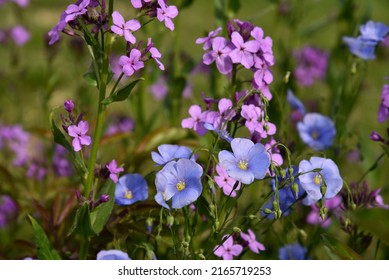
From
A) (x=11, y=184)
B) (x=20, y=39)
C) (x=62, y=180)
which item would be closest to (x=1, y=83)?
(x=20, y=39)

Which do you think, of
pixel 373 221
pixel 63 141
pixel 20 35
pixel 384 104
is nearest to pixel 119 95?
pixel 63 141

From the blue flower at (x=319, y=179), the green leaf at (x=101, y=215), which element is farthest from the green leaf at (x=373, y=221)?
the green leaf at (x=101, y=215)

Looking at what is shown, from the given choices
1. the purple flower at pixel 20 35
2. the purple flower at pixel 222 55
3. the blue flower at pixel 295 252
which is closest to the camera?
the purple flower at pixel 222 55

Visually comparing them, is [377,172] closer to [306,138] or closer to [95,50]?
Answer: [306,138]

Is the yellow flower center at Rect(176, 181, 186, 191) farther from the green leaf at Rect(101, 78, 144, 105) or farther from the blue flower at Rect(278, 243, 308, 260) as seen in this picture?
the blue flower at Rect(278, 243, 308, 260)

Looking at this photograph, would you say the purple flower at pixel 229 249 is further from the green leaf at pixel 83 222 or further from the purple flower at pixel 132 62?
the purple flower at pixel 132 62

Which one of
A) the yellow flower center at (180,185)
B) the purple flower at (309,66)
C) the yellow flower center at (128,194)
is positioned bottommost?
the purple flower at (309,66)
